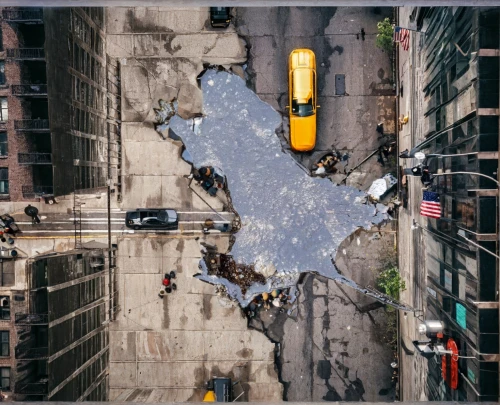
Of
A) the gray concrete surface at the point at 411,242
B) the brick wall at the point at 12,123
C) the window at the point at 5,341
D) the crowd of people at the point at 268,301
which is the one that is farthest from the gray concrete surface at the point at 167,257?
the gray concrete surface at the point at 411,242

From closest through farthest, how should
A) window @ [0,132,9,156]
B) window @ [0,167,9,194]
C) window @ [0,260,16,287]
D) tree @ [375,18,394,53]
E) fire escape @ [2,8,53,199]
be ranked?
fire escape @ [2,8,53,199] → window @ [0,132,9,156] → window @ [0,260,16,287] → window @ [0,167,9,194] → tree @ [375,18,394,53]

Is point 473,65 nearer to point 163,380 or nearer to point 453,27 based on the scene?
point 453,27

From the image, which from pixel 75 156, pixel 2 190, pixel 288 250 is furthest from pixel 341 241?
pixel 2 190

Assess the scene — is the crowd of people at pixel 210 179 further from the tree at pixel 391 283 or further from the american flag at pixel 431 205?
the american flag at pixel 431 205

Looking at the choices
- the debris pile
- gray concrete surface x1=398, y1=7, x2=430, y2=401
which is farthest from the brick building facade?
gray concrete surface x1=398, y1=7, x2=430, y2=401

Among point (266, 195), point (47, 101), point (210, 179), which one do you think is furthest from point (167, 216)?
point (47, 101)

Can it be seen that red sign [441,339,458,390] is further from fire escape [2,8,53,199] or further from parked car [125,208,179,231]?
fire escape [2,8,53,199]
